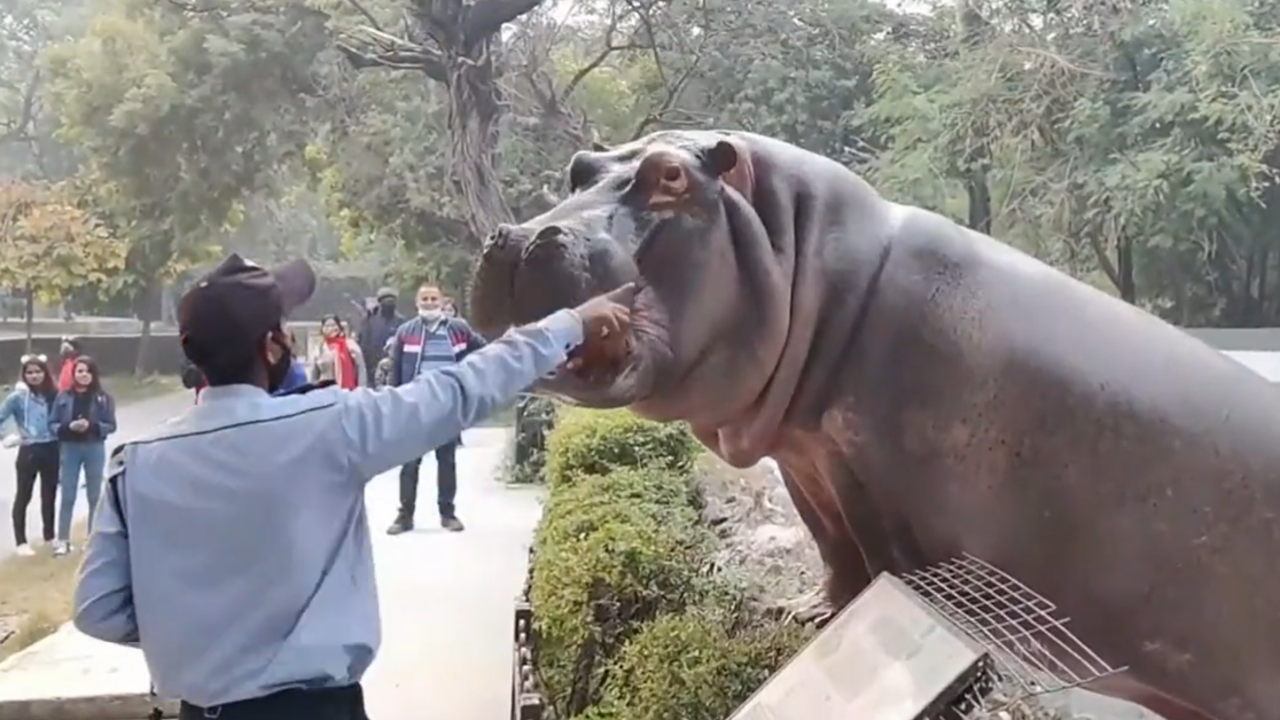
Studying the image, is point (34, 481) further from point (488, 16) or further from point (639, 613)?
point (639, 613)

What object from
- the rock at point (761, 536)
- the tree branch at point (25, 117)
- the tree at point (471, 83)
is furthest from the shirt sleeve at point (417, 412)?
the tree branch at point (25, 117)

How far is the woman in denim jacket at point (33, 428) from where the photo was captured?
17.0 feet

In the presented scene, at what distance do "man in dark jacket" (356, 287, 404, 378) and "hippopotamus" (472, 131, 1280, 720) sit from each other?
16.9ft

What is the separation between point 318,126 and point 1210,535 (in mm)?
8044

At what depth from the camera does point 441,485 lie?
5695 mm

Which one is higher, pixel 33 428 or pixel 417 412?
pixel 417 412

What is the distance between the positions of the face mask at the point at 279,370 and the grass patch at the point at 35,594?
10.2 ft

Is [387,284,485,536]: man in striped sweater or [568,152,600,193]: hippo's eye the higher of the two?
[568,152,600,193]: hippo's eye

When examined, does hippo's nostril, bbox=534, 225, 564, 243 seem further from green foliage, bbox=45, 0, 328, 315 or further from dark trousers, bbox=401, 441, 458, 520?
green foliage, bbox=45, 0, 328, 315

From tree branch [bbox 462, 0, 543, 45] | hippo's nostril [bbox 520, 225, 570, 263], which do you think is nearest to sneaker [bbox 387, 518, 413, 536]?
tree branch [bbox 462, 0, 543, 45]

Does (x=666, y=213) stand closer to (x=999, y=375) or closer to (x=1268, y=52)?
(x=999, y=375)

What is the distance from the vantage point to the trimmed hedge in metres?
1.89

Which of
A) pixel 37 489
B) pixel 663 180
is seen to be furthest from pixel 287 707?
pixel 37 489

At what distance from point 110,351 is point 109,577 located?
21.8 feet
